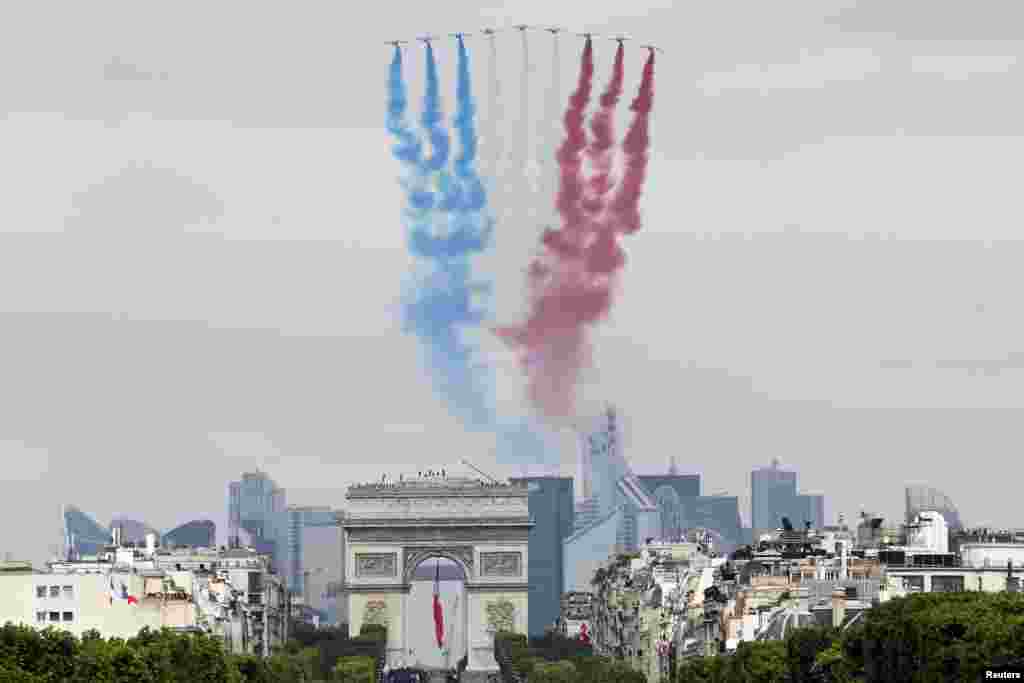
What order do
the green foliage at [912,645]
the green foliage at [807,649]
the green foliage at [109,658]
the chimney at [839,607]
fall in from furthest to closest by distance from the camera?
1. the chimney at [839,607]
2. the green foliage at [807,649]
3. the green foliage at [109,658]
4. the green foliage at [912,645]

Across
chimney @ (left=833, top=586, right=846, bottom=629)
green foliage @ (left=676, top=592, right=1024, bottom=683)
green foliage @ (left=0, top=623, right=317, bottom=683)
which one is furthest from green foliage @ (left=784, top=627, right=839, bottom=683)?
green foliage @ (left=0, top=623, right=317, bottom=683)

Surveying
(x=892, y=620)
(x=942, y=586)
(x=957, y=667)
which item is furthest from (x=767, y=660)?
(x=957, y=667)

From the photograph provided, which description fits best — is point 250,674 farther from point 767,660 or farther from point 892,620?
point 892,620

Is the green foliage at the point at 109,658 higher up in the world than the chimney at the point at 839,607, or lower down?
lower down

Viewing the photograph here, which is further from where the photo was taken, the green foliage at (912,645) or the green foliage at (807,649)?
the green foliage at (807,649)

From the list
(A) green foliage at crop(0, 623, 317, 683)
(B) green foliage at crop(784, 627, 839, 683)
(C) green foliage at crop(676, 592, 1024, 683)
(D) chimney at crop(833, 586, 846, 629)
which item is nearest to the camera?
(C) green foliage at crop(676, 592, 1024, 683)

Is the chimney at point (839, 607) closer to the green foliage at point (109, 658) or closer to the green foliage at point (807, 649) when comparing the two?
the green foliage at point (807, 649)

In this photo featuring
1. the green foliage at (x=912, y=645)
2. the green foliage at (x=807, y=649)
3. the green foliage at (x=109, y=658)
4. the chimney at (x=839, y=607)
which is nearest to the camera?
the green foliage at (x=912, y=645)

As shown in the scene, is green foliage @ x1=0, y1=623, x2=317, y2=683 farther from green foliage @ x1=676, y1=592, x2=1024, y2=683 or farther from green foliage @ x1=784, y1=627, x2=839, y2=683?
green foliage @ x1=784, y1=627, x2=839, y2=683

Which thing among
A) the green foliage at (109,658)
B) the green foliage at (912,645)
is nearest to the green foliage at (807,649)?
the green foliage at (912,645)
